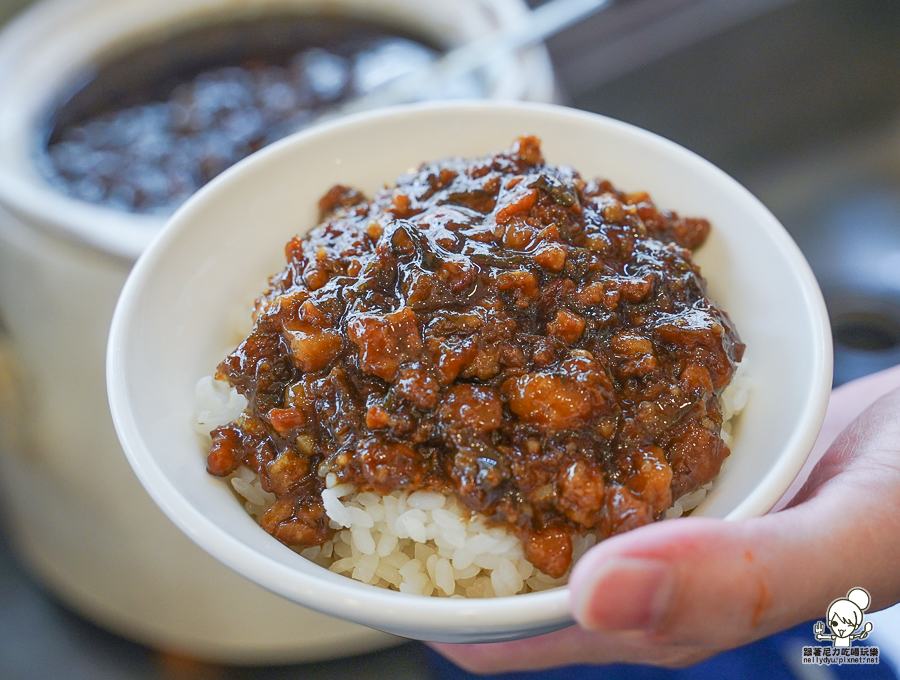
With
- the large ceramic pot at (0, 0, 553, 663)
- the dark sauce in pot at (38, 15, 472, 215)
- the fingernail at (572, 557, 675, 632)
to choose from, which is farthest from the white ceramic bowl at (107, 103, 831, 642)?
the dark sauce in pot at (38, 15, 472, 215)

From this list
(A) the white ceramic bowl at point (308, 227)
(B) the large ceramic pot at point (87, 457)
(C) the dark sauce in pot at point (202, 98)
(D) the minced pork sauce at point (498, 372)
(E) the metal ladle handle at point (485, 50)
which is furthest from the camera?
(E) the metal ladle handle at point (485, 50)

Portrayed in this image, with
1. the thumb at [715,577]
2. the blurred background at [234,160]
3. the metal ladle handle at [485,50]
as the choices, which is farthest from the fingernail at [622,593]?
the metal ladle handle at [485,50]

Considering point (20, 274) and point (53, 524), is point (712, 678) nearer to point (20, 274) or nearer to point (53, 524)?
point (53, 524)

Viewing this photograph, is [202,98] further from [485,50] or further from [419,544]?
[419,544]

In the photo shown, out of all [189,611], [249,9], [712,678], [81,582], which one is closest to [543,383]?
[712,678]

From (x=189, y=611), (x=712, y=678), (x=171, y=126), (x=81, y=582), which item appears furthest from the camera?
(x=171, y=126)

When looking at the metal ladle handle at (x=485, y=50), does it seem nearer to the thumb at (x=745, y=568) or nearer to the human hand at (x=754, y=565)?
the human hand at (x=754, y=565)

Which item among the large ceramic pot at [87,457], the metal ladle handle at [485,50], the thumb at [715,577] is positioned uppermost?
the metal ladle handle at [485,50]

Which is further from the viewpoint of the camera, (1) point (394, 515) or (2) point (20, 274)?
(2) point (20, 274)
